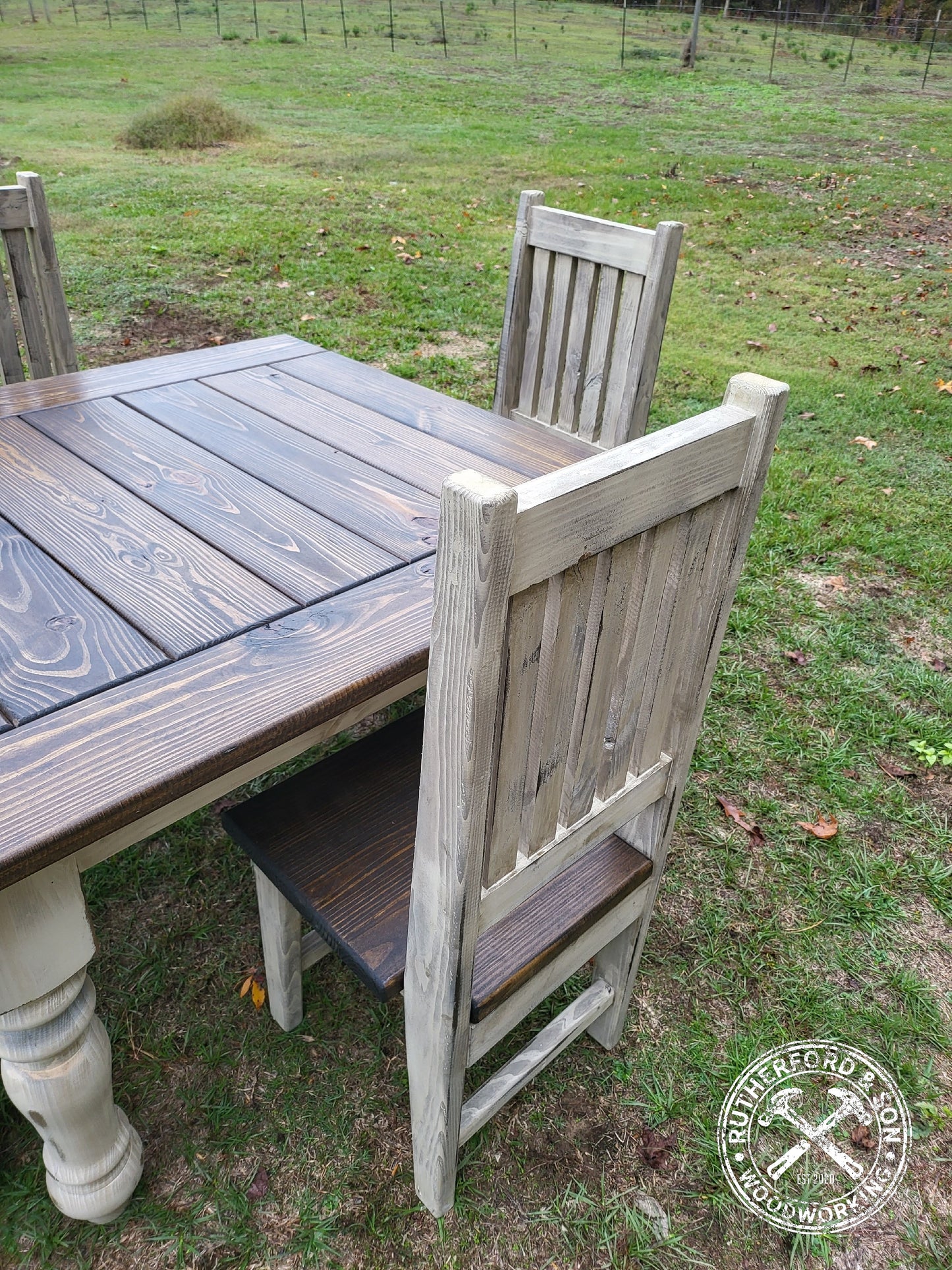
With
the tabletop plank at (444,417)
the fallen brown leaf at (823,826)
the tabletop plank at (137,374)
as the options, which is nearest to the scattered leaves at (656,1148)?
the fallen brown leaf at (823,826)

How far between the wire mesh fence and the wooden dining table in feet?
56.6

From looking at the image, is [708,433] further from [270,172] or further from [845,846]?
[270,172]

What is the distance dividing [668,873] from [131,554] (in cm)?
140

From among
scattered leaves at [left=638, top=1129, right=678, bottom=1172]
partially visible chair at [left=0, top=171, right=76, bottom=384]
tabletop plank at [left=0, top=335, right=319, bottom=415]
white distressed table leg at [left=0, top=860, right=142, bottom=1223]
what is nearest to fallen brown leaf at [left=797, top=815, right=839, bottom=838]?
scattered leaves at [left=638, top=1129, right=678, bottom=1172]

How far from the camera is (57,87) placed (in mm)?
11867

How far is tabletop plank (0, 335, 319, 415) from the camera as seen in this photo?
1.91 m

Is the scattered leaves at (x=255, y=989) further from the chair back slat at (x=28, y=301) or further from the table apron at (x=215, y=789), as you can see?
the chair back slat at (x=28, y=301)

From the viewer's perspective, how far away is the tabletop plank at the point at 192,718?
0.94 metres

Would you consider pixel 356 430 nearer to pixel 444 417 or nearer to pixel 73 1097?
pixel 444 417

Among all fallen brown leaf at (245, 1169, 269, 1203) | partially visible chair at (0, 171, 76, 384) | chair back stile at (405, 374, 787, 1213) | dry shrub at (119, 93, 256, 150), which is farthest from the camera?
dry shrub at (119, 93, 256, 150)

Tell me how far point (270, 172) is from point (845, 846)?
26.5ft

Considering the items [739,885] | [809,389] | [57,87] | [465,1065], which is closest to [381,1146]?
[465,1065]

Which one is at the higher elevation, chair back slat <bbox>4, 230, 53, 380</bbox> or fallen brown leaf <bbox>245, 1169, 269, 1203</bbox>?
chair back slat <bbox>4, 230, 53, 380</bbox>
